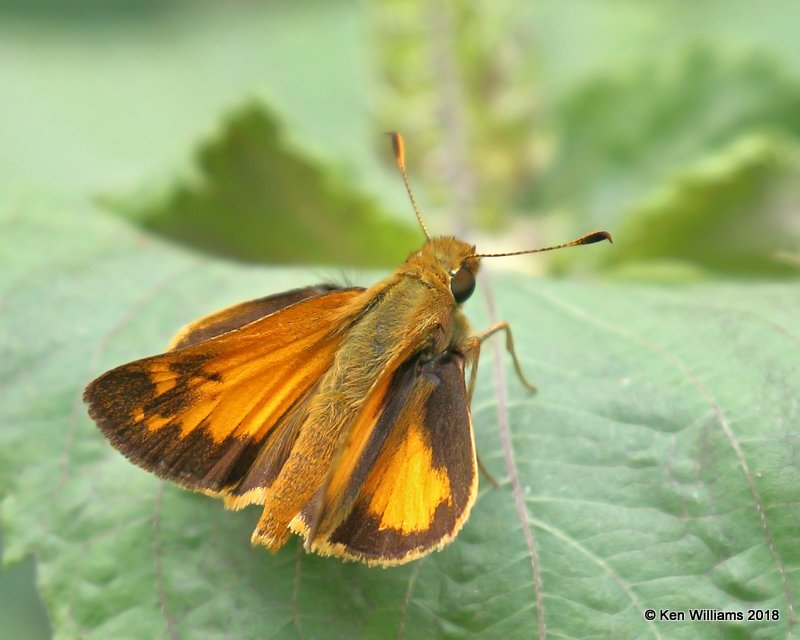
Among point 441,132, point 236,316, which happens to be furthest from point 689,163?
point 236,316

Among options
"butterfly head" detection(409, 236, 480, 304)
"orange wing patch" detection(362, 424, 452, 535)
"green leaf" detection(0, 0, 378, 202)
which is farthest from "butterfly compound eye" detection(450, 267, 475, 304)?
"green leaf" detection(0, 0, 378, 202)

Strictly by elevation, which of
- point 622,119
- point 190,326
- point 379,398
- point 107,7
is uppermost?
point 107,7

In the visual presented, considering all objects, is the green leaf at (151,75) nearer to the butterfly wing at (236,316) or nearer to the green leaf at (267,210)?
the green leaf at (267,210)

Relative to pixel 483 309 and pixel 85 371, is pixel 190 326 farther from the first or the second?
pixel 483 309

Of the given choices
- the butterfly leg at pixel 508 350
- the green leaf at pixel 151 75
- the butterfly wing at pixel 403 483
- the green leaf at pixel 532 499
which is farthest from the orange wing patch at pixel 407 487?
the green leaf at pixel 151 75

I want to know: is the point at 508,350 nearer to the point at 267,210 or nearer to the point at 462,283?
the point at 462,283

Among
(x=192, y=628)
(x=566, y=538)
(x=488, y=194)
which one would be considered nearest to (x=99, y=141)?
(x=488, y=194)

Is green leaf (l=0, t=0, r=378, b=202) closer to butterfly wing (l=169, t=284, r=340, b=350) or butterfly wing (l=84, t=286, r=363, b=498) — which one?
butterfly wing (l=169, t=284, r=340, b=350)
